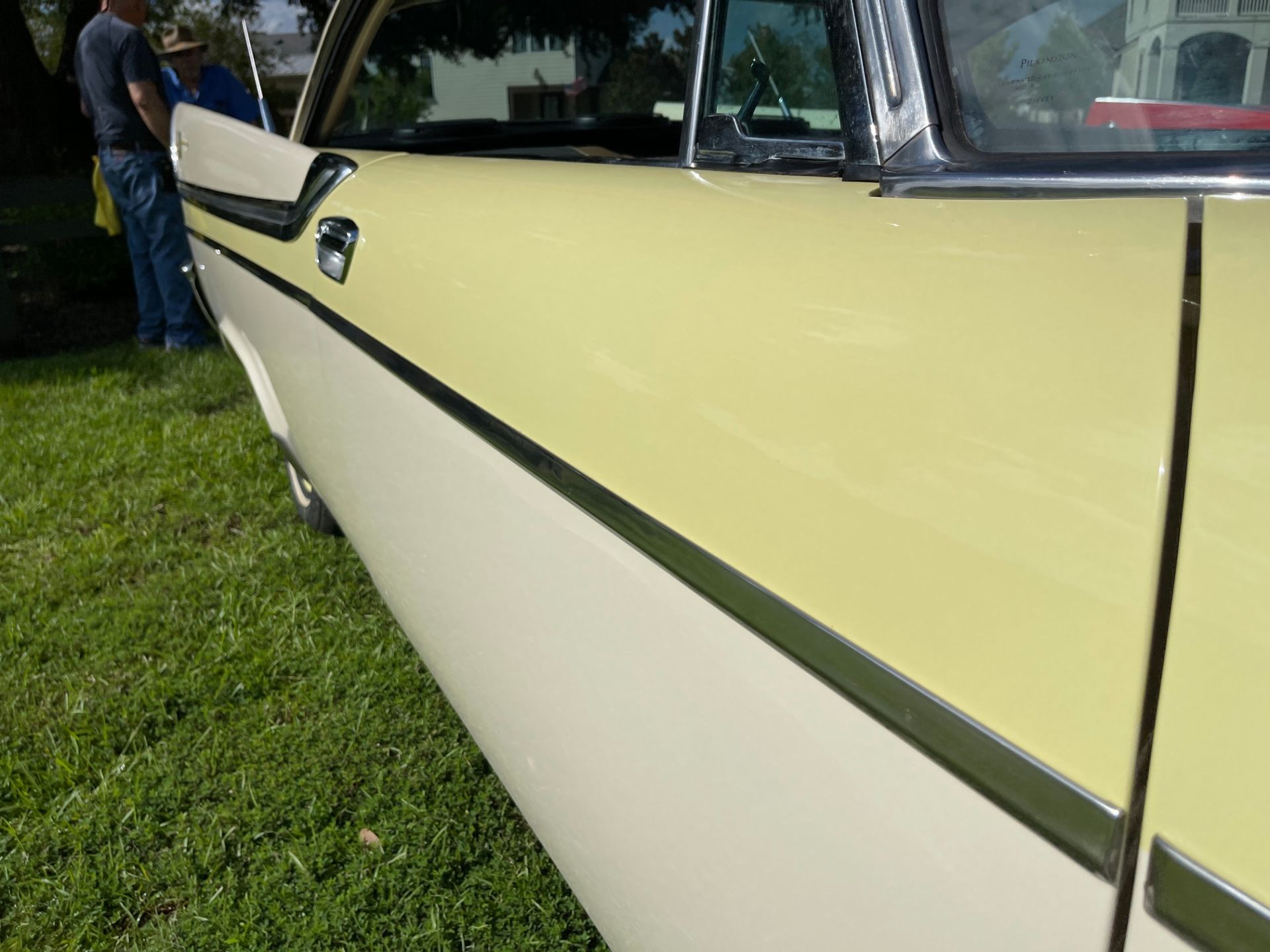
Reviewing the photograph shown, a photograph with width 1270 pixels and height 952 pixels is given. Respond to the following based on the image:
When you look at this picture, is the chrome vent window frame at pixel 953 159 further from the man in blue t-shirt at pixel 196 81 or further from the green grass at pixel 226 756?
the man in blue t-shirt at pixel 196 81

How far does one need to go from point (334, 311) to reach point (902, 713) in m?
1.39

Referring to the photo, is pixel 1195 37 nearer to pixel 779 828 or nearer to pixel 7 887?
pixel 779 828

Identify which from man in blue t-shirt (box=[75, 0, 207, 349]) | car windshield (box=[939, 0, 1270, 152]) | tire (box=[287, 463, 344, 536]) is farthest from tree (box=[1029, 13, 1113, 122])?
man in blue t-shirt (box=[75, 0, 207, 349])

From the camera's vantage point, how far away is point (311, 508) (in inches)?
129

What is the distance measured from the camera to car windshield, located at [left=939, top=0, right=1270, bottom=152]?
887 mm

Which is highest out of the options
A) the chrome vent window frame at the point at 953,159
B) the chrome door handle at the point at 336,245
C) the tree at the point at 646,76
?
the tree at the point at 646,76

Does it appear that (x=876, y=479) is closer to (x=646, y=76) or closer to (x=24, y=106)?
(x=646, y=76)

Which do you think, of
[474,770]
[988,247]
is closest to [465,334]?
[988,247]

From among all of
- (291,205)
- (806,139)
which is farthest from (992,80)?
(291,205)

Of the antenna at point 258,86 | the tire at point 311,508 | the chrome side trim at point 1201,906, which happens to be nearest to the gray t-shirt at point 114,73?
the antenna at point 258,86

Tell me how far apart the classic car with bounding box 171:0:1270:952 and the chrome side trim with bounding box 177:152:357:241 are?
0.40m

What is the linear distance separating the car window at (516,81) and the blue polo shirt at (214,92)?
11.1 ft

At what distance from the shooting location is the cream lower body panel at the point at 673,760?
2.31 feet

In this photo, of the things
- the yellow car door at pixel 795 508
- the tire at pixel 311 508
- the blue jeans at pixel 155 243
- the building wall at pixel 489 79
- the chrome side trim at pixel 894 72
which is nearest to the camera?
the yellow car door at pixel 795 508
